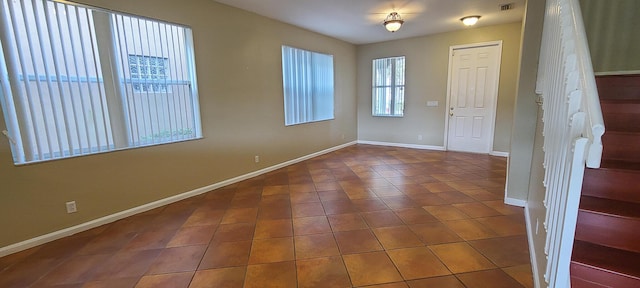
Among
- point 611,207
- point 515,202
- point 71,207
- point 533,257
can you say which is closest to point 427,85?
point 515,202

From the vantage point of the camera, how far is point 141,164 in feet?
10.1

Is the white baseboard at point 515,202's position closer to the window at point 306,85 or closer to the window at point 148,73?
the window at point 306,85

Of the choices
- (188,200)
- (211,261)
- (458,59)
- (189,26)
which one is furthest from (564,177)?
(458,59)

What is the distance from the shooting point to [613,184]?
5.22 ft

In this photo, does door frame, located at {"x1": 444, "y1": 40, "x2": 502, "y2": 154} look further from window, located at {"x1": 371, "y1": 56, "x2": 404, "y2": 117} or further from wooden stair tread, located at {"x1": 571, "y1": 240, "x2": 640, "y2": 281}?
wooden stair tread, located at {"x1": 571, "y1": 240, "x2": 640, "y2": 281}

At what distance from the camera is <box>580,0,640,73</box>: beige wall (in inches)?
102

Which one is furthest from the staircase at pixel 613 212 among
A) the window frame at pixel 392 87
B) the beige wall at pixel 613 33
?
the window frame at pixel 392 87

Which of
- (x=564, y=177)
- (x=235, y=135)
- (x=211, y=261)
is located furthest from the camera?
(x=235, y=135)

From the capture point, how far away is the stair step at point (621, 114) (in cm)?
185

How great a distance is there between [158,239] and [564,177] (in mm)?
2939

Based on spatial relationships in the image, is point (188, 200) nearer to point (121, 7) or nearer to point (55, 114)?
point (55, 114)

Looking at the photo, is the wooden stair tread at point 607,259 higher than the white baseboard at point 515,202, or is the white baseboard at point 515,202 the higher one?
the wooden stair tread at point 607,259

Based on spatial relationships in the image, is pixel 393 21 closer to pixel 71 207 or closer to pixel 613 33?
pixel 613 33

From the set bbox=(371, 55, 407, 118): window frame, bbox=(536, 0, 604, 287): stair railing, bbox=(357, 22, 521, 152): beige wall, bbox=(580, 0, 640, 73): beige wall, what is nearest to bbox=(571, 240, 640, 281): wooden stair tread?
bbox=(536, 0, 604, 287): stair railing
